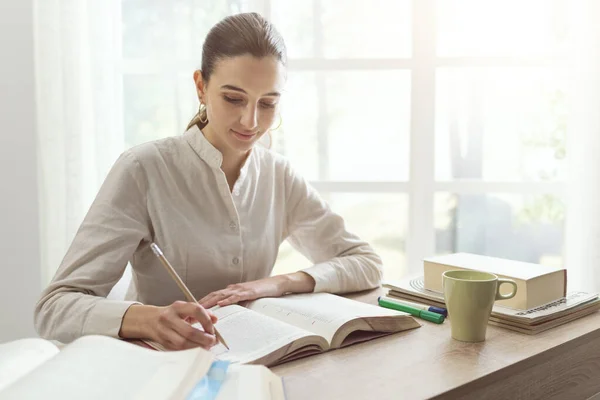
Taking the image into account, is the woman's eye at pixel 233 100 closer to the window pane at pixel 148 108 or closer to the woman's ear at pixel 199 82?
the woman's ear at pixel 199 82

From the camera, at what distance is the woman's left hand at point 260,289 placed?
1.26 meters

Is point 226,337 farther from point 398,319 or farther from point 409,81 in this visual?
point 409,81

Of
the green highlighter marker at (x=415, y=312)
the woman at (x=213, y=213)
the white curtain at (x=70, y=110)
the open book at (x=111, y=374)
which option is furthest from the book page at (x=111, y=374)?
the white curtain at (x=70, y=110)

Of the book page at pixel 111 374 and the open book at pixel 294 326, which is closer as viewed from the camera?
the book page at pixel 111 374

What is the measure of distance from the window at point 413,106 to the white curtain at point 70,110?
201 mm

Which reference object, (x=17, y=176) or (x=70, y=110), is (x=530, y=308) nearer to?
(x=70, y=110)

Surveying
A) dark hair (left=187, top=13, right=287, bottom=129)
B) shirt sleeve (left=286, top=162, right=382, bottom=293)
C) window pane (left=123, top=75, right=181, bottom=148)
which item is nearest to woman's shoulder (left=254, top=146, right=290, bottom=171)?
shirt sleeve (left=286, top=162, right=382, bottom=293)

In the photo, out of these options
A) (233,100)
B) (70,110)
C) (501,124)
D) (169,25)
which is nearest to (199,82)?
(233,100)

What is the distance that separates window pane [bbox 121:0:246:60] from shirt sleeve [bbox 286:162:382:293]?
1.09m

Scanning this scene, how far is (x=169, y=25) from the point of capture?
2.61m

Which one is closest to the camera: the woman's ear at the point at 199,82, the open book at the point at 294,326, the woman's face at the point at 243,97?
the open book at the point at 294,326

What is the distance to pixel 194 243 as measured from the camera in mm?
1472

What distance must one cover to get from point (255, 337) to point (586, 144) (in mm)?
1760

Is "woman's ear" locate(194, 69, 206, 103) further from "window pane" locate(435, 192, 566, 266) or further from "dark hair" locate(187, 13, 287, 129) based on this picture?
"window pane" locate(435, 192, 566, 266)
